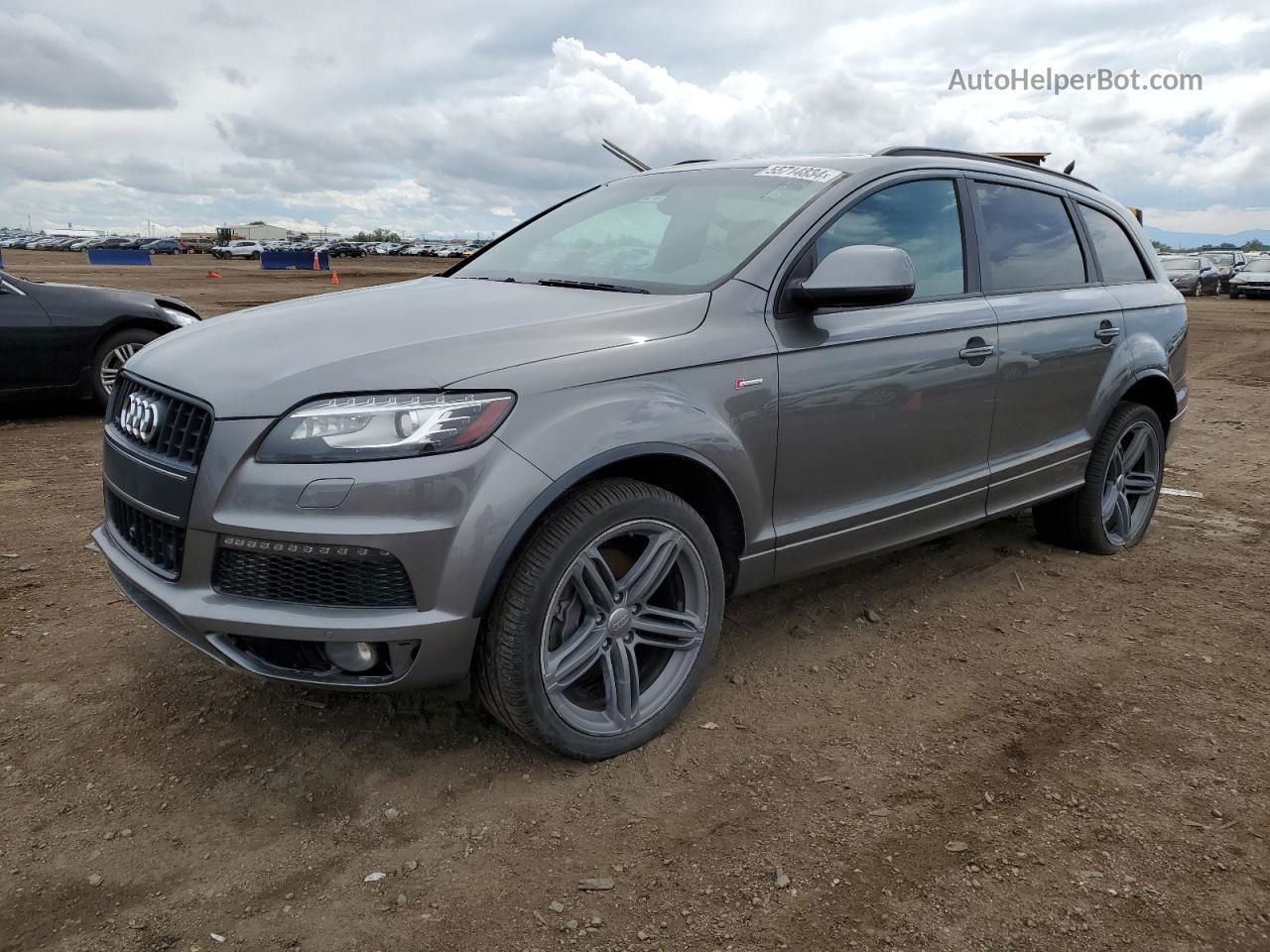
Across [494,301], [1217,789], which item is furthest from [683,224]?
[1217,789]

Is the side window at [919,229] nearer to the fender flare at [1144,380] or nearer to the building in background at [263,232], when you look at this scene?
the fender flare at [1144,380]

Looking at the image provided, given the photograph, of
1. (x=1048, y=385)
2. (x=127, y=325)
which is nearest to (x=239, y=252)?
(x=127, y=325)

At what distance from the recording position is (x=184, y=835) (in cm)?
250

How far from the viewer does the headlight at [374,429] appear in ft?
7.86

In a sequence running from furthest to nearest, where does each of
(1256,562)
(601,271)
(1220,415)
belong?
(1220,415), (1256,562), (601,271)

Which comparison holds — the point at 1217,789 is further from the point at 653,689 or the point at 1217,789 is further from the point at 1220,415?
the point at 1220,415

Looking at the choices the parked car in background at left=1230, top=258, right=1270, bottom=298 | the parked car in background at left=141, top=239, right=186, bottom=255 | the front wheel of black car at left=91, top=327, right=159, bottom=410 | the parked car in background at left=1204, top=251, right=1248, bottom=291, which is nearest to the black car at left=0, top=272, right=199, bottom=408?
the front wheel of black car at left=91, top=327, right=159, bottom=410

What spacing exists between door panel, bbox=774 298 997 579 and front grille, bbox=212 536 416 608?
130 cm

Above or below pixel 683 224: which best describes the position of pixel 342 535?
below

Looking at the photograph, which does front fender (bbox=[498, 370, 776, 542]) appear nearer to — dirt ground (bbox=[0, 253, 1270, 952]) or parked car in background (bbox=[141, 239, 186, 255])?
dirt ground (bbox=[0, 253, 1270, 952])

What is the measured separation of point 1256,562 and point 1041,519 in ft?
3.34

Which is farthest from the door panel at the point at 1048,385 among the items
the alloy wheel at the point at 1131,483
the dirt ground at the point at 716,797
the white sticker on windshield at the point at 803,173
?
the white sticker on windshield at the point at 803,173

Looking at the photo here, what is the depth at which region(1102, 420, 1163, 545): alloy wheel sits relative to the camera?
477 centimetres

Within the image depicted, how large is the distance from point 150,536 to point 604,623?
1.28 metres
